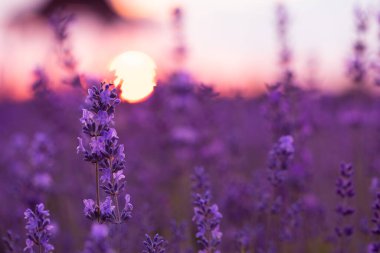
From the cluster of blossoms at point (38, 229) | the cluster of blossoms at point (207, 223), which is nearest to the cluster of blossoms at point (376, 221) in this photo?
the cluster of blossoms at point (207, 223)

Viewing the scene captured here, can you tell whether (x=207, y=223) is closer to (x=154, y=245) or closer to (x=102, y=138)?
(x=154, y=245)

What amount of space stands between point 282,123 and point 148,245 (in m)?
1.58

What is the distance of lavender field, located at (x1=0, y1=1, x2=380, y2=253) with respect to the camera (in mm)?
2438

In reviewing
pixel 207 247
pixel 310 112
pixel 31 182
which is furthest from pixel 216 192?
pixel 207 247

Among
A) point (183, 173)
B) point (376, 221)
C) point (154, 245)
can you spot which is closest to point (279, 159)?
point (376, 221)

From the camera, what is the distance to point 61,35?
150 inches

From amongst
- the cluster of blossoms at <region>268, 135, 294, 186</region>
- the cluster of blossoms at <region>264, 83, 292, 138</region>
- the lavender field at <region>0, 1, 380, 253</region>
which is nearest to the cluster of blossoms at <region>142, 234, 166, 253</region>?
the lavender field at <region>0, 1, 380, 253</region>

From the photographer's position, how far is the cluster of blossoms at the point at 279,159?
2.83 m

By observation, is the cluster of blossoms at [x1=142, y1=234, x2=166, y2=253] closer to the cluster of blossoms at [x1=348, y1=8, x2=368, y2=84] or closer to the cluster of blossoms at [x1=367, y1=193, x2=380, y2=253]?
the cluster of blossoms at [x1=367, y1=193, x2=380, y2=253]

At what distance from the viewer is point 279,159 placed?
293cm

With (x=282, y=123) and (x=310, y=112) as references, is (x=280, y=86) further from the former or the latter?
(x=310, y=112)

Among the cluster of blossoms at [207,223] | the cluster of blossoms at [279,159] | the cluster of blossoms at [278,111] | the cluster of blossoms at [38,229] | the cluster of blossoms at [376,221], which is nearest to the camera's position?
the cluster of blossoms at [38,229]

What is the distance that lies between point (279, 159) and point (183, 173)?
2.29 meters

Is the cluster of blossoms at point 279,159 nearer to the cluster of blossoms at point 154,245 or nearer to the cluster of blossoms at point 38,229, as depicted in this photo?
the cluster of blossoms at point 154,245
